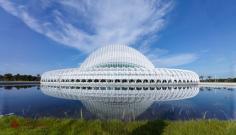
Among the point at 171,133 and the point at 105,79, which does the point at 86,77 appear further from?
the point at 171,133

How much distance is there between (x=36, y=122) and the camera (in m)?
10.7

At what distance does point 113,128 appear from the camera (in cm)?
971

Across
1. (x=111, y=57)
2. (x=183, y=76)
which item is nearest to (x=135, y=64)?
(x=111, y=57)

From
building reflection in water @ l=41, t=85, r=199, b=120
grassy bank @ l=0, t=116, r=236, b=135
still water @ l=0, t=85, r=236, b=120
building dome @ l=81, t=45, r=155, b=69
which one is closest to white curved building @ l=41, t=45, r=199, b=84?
building dome @ l=81, t=45, r=155, b=69

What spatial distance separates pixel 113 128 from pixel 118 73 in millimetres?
54734

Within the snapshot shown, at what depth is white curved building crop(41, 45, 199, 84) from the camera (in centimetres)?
6412

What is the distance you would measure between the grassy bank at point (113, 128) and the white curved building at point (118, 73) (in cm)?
5322

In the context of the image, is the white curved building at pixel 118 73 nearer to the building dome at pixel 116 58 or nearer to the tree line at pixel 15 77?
the building dome at pixel 116 58

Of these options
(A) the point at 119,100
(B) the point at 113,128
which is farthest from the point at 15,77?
(B) the point at 113,128

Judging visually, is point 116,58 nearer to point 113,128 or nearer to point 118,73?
point 118,73

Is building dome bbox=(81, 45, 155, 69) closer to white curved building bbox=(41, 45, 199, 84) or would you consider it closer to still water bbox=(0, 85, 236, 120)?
white curved building bbox=(41, 45, 199, 84)

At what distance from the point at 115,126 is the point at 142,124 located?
3.88 feet

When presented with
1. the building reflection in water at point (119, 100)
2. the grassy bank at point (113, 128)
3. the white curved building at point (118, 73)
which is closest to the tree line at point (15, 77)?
the white curved building at point (118, 73)

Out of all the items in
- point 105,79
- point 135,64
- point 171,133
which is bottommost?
point 171,133
